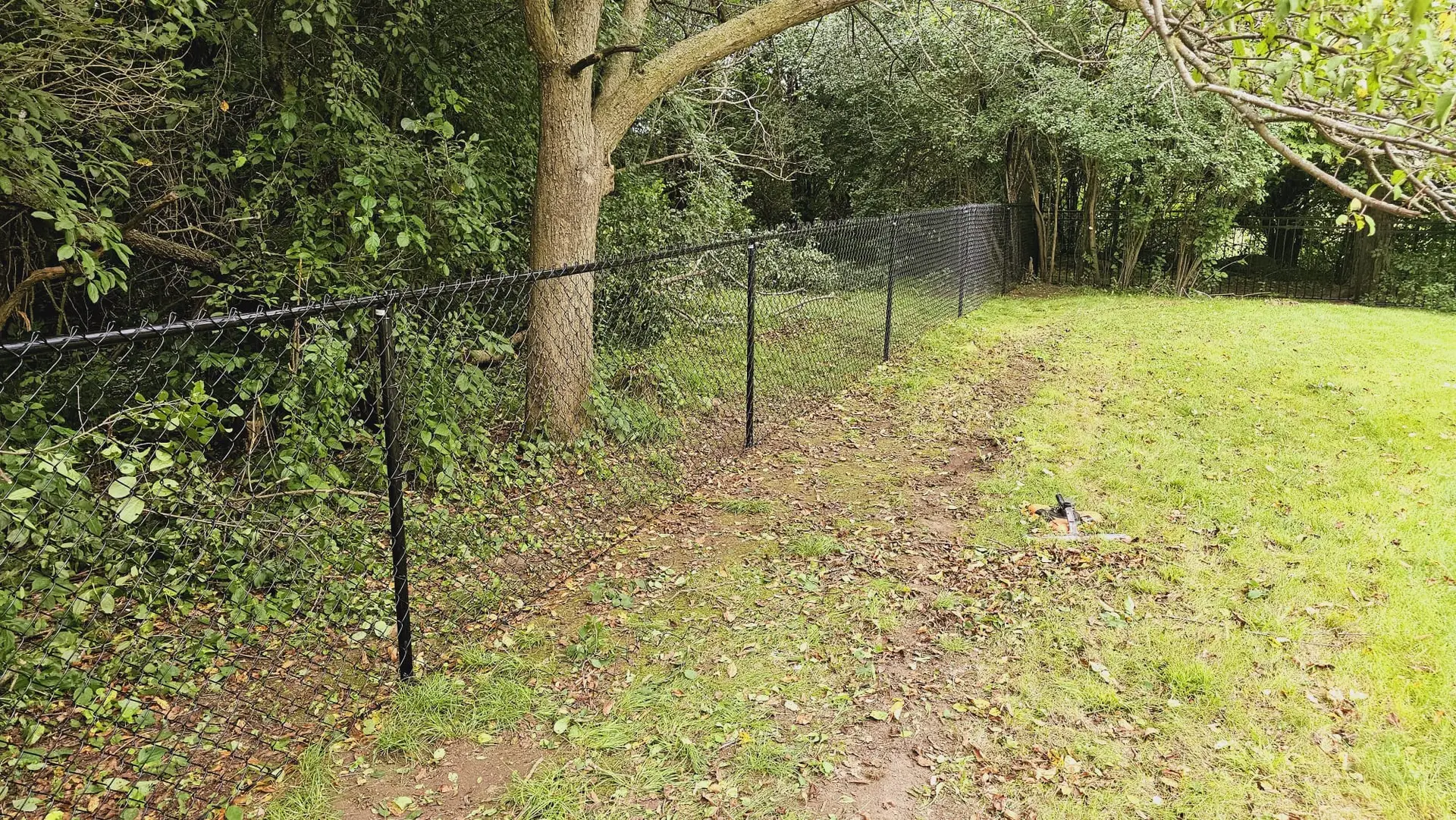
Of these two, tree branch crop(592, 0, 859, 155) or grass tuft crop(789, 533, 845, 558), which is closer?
grass tuft crop(789, 533, 845, 558)

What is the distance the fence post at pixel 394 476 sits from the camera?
9.07 feet

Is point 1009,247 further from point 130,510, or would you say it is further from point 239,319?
point 130,510

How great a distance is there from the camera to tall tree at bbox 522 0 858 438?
496 centimetres

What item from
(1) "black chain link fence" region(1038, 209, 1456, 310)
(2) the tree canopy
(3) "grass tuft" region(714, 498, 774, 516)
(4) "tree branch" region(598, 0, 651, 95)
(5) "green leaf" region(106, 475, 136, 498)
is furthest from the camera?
(1) "black chain link fence" region(1038, 209, 1456, 310)

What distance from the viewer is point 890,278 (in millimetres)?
7828

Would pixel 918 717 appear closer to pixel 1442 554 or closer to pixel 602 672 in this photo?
pixel 602 672

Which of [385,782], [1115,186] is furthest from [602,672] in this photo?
[1115,186]

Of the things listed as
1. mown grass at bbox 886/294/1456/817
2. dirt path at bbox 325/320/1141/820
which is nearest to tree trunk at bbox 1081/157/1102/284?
mown grass at bbox 886/294/1456/817

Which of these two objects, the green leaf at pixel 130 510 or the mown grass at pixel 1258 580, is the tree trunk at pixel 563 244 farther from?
the mown grass at pixel 1258 580

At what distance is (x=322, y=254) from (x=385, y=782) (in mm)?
3092

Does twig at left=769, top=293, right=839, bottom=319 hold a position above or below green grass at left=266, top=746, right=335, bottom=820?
above

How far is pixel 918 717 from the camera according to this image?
2.94 m

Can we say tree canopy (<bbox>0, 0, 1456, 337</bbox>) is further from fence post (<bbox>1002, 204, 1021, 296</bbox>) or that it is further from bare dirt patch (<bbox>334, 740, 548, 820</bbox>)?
fence post (<bbox>1002, 204, 1021, 296</bbox>)

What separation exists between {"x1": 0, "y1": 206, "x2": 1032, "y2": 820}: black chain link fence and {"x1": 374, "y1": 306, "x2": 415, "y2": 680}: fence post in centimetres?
1
